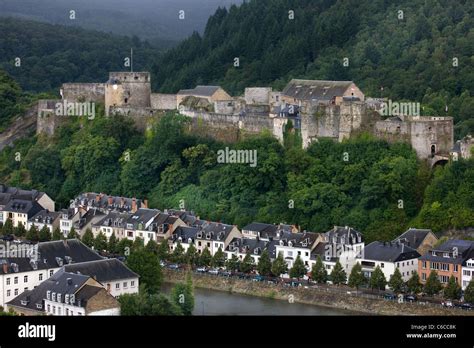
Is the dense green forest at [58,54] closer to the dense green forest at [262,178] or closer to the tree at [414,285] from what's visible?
the dense green forest at [262,178]

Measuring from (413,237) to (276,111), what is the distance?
11.4 m

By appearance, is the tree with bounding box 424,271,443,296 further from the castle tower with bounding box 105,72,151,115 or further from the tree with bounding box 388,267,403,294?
the castle tower with bounding box 105,72,151,115

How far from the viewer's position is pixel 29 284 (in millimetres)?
35938

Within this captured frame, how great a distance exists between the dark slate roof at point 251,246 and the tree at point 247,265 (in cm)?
67

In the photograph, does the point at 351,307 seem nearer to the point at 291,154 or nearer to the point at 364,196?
the point at 364,196

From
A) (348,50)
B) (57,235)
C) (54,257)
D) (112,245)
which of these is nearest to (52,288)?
(54,257)

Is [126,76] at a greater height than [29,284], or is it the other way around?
[126,76]

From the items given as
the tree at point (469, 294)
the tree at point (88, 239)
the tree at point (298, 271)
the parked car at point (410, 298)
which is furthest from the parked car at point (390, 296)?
the tree at point (88, 239)

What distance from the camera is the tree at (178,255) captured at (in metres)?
41.4

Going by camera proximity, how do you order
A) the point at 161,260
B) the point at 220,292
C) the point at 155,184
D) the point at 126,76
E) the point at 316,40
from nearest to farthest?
1. the point at 220,292
2. the point at 161,260
3. the point at 155,184
4. the point at 126,76
5. the point at 316,40

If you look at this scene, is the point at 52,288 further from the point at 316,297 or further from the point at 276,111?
the point at 276,111

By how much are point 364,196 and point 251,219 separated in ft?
13.2
